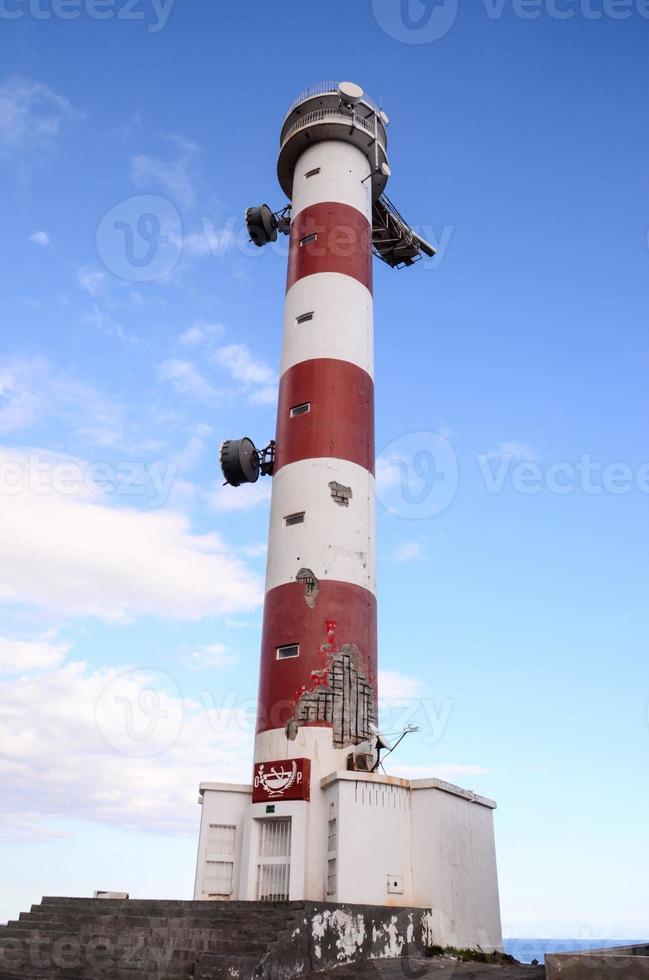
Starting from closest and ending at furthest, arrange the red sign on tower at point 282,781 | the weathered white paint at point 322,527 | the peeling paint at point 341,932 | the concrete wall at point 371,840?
1. the peeling paint at point 341,932
2. the concrete wall at point 371,840
3. the red sign on tower at point 282,781
4. the weathered white paint at point 322,527

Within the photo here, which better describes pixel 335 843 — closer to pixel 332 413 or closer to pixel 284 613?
pixel 284 613

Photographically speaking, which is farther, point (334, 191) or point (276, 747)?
point (334, 191)

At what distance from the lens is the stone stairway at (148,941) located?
12.7 m

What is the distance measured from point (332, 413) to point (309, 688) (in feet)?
23.4

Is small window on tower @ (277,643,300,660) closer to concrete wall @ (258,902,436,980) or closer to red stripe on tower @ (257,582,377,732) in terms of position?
red stripe on tower @ (257,582,377,732)

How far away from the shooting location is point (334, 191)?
2473 centimetres

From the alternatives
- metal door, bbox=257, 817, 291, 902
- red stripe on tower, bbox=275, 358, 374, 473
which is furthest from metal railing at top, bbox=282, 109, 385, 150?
metal door, bbox=257, 817, 291, 902

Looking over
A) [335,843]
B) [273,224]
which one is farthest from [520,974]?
[273,224]

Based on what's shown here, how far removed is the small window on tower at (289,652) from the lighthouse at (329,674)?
33 millimetres

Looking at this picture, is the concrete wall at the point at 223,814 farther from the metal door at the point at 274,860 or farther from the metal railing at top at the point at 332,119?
the metal railing at top at the point at 332,119

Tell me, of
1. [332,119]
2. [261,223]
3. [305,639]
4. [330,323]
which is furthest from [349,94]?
[305,639]

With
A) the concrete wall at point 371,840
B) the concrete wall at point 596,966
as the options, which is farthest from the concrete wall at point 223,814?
the concrete wall at point 596,966

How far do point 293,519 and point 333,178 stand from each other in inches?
440

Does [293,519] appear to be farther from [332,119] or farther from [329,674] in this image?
[332,119]
